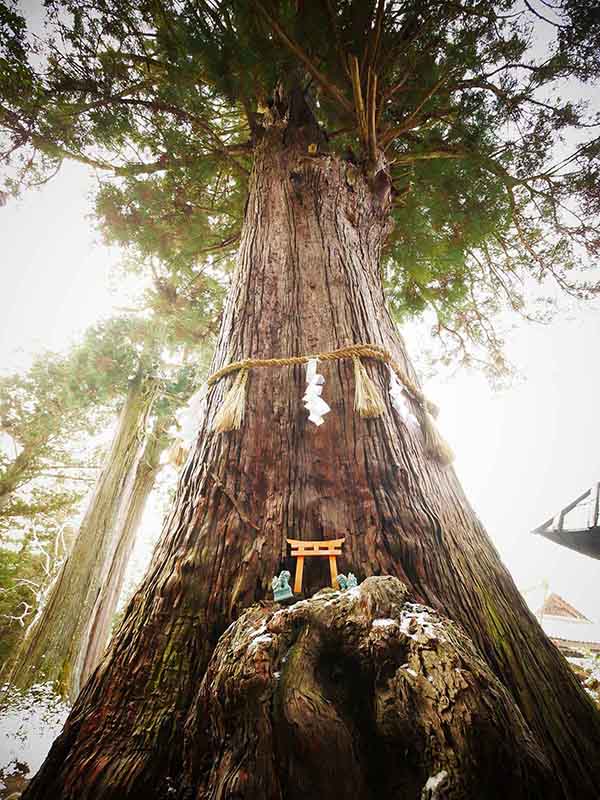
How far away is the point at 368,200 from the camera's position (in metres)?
2.75

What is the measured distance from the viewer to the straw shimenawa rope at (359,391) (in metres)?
1.43

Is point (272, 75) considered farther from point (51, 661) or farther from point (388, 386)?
point (51, 661)

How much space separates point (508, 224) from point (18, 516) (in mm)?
10716

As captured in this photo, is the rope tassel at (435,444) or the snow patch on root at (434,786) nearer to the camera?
the snow patch on root at (434,786)

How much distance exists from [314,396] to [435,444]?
62cm

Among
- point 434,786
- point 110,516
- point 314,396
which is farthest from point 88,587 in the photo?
point 434,786

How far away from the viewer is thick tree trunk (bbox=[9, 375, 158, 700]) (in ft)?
10.6

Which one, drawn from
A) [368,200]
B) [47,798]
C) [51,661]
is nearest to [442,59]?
[368,200]

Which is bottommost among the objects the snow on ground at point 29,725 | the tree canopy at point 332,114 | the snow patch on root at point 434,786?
the snow on ground at point 29,725

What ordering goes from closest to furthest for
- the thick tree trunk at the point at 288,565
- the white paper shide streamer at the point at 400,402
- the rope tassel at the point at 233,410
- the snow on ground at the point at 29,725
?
1. the thick tree trunk at the point at 288,565
2. the rope tassel at the point at 233,410
3. the white paper shide streamer at the point at 400,402
4. the snow on ground at the point at 29,725

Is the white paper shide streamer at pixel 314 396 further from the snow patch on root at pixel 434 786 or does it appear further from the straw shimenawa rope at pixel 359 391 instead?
the snow patch on root at pixel 434 786

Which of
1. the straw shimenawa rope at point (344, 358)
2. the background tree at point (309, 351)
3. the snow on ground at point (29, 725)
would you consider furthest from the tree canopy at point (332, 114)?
the snow on ground at point (29, 725)

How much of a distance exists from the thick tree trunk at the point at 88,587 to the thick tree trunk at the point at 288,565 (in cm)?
323

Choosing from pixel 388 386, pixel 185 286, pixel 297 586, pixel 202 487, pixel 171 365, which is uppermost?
pixel 185 286
